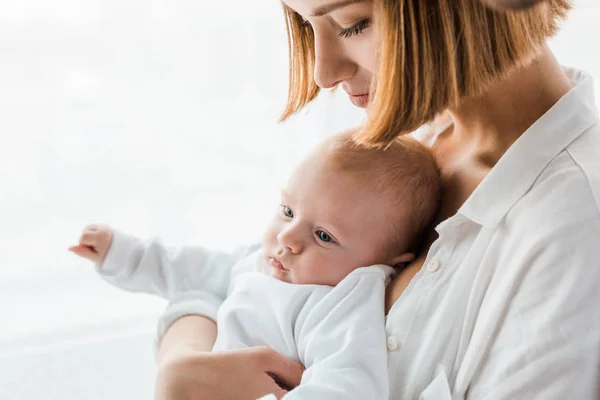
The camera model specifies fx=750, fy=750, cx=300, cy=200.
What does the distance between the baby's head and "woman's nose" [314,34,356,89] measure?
0.18 meters

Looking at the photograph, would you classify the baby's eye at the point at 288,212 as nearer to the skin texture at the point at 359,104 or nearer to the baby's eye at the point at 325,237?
the baby's eye at the point at 325,237

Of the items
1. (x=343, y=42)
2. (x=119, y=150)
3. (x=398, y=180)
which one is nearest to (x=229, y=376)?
(x=398, y=180)

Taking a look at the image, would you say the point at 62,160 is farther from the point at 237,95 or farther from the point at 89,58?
the point at 237,95

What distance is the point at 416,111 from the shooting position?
1028mm

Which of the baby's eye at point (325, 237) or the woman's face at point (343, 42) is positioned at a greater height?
the woman's face at point (343, 42)

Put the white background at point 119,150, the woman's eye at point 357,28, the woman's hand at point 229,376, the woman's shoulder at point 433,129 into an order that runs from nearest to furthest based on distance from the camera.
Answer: the woman's eye at point 357,28, the woman's hand at point 229,376, the woman's shoulder at point 433,129, the white background at point 119,150

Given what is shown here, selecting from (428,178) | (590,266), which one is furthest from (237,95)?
(590,266)

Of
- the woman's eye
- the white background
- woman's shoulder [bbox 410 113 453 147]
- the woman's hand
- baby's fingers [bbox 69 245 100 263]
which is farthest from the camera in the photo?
the white background

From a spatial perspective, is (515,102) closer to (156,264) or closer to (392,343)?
(392,343)

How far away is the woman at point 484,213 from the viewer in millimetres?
956

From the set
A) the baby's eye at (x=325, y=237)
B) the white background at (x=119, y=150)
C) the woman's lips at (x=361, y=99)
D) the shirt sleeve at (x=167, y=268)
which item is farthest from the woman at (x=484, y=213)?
the white background at (x=119, y=150)

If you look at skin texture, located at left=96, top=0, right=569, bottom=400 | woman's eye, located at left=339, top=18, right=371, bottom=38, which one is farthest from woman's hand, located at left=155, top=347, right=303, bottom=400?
woman's eye, located at left=339, top=18, right=371, bottom=38

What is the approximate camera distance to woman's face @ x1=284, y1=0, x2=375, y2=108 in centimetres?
103

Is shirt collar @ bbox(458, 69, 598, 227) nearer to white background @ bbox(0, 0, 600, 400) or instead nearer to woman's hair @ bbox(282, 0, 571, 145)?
woman's hair @ bbox(282, 0, 571, 145)
